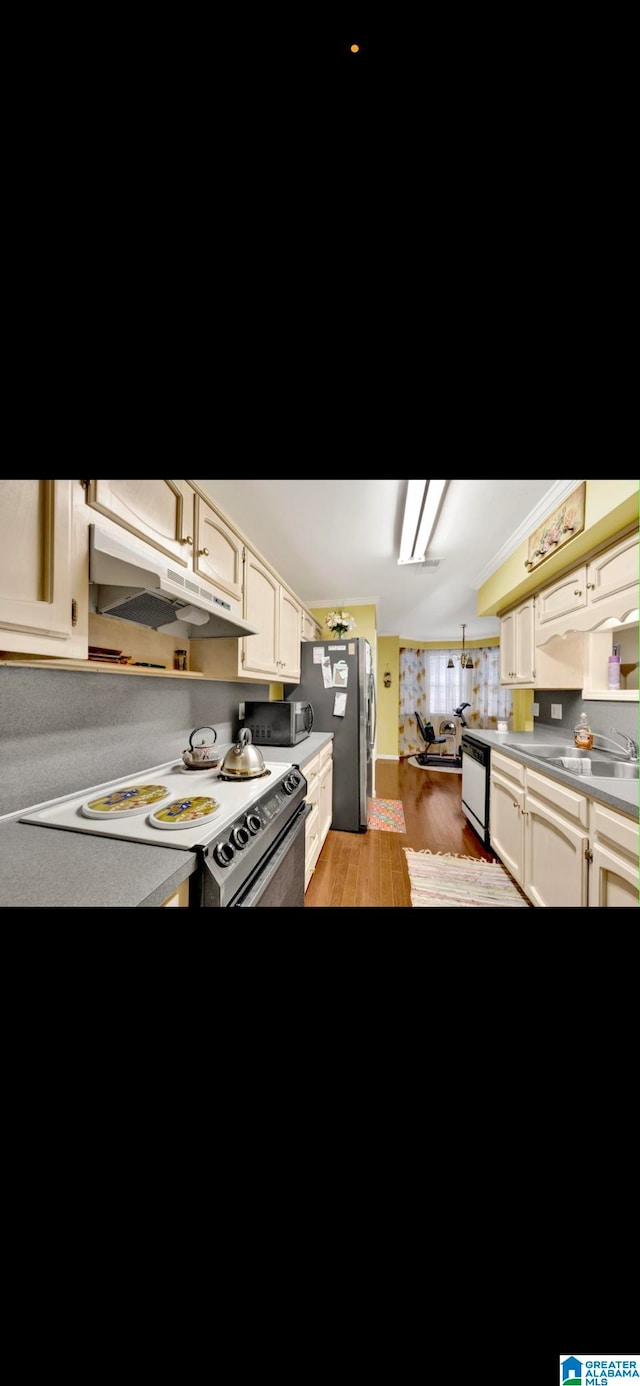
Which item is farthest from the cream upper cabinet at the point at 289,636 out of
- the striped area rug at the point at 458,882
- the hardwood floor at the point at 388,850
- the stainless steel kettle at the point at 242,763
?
the striped area rug at the point at 458,882

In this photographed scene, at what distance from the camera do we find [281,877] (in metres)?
1.34

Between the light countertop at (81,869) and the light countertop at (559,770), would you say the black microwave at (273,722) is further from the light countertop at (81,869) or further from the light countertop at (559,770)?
the light countertop at (81,869)

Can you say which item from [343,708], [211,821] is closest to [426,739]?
[343,708]

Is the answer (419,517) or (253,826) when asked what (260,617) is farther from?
(253,826)

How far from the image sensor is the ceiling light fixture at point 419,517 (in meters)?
1.87

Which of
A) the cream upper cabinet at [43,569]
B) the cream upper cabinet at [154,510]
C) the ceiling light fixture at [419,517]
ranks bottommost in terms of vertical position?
the cream upper cabinet at [43,569]

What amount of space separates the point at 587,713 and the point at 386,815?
180 centimetres

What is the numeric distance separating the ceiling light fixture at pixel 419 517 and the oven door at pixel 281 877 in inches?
64.1

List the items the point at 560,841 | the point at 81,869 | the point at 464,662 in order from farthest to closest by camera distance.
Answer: the point at 464,662, the point at 560,841, the point at 81,869
